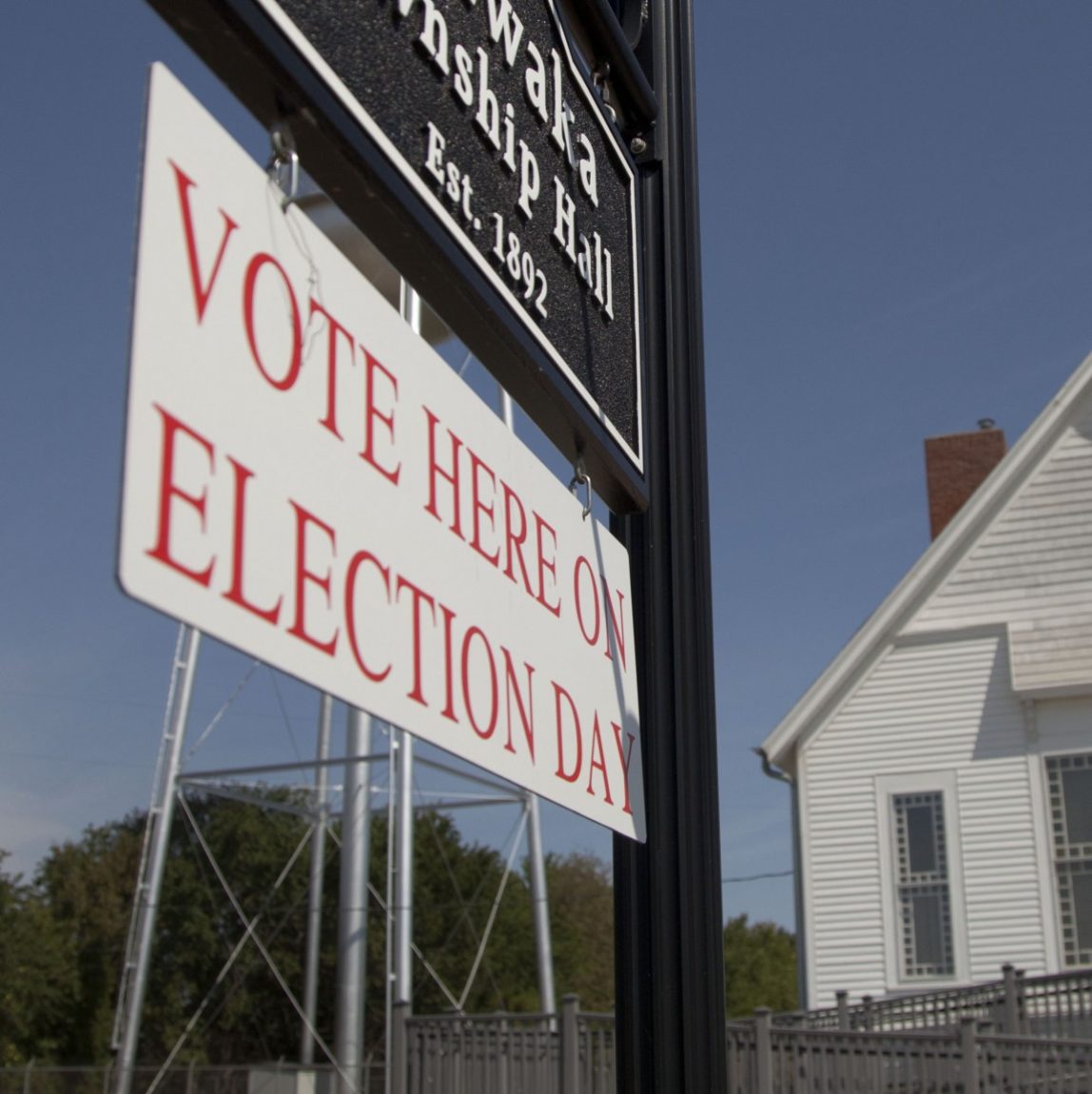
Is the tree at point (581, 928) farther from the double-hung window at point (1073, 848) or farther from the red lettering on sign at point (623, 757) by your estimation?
the red lettering on sign at point (623, 757)

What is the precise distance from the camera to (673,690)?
3.10m

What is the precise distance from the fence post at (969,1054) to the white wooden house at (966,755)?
307 inches

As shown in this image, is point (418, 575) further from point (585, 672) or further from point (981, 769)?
point (981, 769)

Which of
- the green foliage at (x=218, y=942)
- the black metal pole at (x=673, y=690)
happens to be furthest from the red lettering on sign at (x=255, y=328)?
the green foliage at (x=218, y=942)

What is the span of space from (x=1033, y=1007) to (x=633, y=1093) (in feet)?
49.7

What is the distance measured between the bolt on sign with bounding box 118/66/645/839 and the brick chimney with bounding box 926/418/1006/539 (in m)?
21.8

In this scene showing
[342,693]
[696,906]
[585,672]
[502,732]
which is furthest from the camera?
[696,906]

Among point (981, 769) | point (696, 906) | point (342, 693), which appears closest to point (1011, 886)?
point (981, 769)

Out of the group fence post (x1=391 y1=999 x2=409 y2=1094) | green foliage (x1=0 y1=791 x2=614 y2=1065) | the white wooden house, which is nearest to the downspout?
the white wooden house

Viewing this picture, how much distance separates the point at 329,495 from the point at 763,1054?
437 inches

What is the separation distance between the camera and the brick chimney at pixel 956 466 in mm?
23797

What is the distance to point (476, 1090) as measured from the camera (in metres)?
14.0

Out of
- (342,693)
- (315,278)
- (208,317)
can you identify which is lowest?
(342,693)

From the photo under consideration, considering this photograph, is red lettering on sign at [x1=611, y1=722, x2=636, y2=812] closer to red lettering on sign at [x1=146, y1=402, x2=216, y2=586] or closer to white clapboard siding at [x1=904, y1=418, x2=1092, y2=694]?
red lettering on sign at [x1=146, y1=402, x2=216, y2=586]
